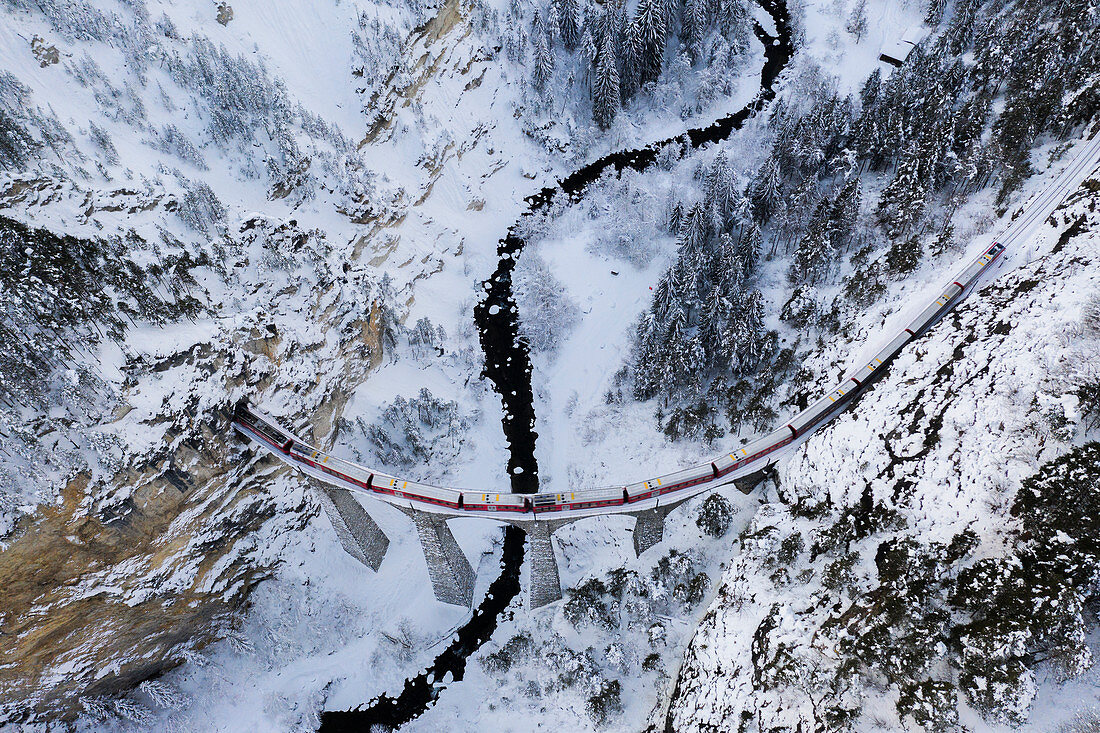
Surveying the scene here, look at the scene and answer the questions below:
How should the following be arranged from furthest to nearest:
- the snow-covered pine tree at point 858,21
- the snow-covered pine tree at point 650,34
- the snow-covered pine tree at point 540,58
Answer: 1. the snow-covered pine tree at point 858,21
2. the snow-covered pine tree at point 650,34
3. the snow-covered pine tree at point 540,58

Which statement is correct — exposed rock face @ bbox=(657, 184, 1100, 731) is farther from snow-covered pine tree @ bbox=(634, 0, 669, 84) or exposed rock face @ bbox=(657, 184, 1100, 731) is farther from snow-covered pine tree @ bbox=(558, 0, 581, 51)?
snow-covered pine tree @ bbox=(558, 0, 581, 51)

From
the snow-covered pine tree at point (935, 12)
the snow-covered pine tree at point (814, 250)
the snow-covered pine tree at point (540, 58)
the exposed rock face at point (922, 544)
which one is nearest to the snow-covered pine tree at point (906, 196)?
the snow-covered pine tree at point (814, 250)

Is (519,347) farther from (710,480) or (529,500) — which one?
(710,480)

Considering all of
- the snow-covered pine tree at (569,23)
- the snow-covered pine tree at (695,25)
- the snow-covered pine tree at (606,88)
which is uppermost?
the snow-covered pine tree at (695,25)

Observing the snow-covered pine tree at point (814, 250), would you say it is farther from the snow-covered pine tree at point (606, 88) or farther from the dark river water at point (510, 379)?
the snow-covered pine tree at point (606, 88)

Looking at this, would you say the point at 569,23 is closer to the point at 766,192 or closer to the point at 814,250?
the point at 766,192

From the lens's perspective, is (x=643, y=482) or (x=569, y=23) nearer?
(x=643, y=482)

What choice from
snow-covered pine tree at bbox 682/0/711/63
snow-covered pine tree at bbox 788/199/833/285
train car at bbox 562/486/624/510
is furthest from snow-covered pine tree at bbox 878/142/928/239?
snow-covered pine tree at bbox 682/0/711/63

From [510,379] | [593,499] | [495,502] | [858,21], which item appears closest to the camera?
[593,499]

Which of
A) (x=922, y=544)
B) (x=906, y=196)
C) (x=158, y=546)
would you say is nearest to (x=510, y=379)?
(x=158, y=546)
